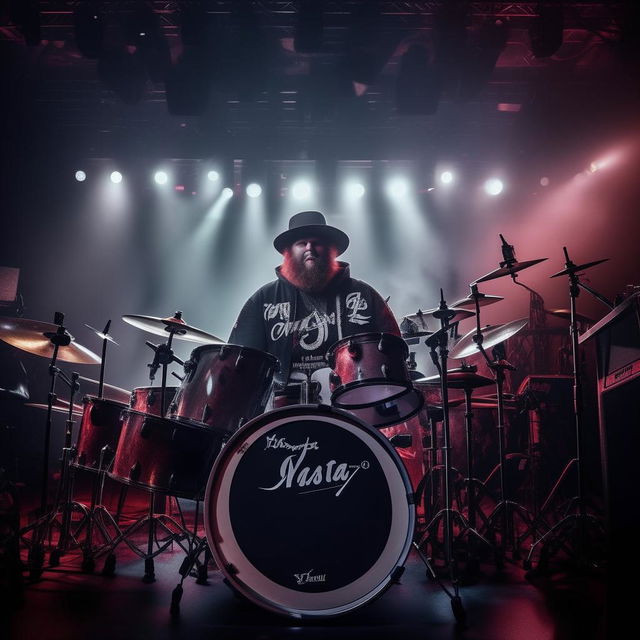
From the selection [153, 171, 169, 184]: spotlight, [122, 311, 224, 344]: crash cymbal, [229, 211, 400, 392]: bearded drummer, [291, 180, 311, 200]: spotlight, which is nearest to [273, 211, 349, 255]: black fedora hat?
[229, 211, 400, 392]: bearded drummer

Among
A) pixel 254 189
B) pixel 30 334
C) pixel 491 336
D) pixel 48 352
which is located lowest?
pixel 48 352

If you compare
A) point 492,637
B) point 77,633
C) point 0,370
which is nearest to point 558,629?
point 492,637

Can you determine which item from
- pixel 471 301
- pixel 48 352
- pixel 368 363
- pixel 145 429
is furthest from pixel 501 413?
pixel 48 352

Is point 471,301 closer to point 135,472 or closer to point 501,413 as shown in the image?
point 501,413

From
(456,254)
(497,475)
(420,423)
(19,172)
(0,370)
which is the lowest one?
(497,475)

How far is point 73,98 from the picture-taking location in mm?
8477

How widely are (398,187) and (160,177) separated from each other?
4.23 metres

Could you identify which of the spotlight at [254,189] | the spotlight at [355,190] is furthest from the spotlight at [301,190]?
the spotlight at [355,190]

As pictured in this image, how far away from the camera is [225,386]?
11.1ft

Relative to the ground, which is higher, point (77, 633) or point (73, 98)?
point (73, 98)

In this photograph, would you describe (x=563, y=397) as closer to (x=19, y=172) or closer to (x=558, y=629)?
(x=558, y=629)

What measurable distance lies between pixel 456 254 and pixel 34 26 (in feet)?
23.3

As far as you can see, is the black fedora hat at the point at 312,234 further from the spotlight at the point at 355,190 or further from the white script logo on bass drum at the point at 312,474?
the spotlight at the point at 355,190

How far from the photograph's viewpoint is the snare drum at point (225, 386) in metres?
3.38
